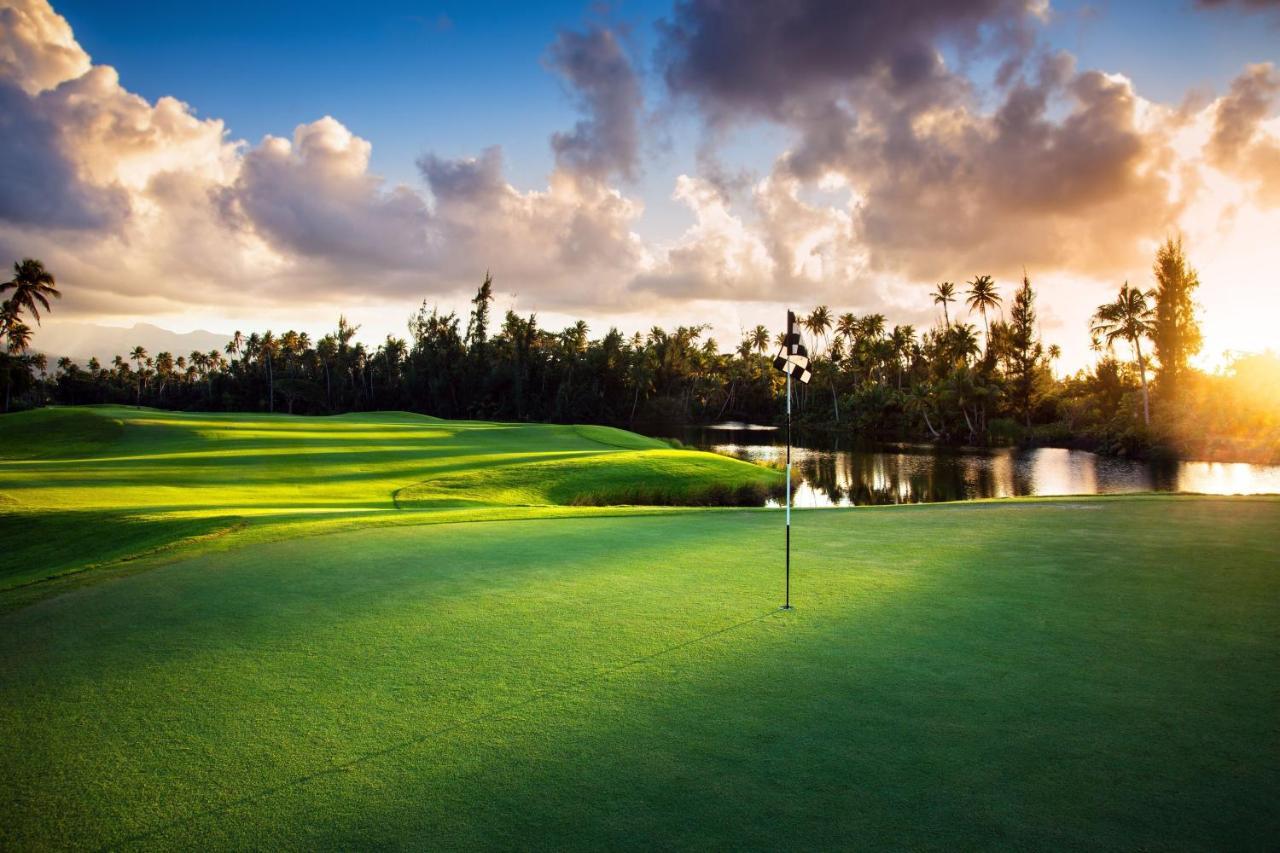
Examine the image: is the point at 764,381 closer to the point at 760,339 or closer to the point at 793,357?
the point at 760,339

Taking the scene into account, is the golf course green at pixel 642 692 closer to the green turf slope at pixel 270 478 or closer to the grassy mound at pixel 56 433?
the green turf slope at pixel 270 478

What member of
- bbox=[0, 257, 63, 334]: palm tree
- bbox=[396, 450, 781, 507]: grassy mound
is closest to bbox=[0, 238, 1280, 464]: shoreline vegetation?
bbox=[0, 257, 63, 334]: palm tree

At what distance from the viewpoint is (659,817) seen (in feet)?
11.9

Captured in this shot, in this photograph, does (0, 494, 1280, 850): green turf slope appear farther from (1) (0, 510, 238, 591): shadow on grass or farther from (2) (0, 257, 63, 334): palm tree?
(2) (0, 257, 63, 334): palm tree

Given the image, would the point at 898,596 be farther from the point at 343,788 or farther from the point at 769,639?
the point at 343,788

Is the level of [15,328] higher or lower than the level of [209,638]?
higher

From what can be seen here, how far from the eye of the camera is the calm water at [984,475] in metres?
34.4

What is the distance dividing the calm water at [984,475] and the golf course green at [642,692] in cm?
2426

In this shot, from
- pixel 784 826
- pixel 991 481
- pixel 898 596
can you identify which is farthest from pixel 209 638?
pixel 991 481

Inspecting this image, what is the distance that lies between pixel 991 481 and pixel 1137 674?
3794 cm

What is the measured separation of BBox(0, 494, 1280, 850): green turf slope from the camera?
3602 millimetres

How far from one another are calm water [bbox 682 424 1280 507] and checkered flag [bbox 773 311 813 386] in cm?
2477

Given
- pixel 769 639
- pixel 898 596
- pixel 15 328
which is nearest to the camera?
pixel 769 639

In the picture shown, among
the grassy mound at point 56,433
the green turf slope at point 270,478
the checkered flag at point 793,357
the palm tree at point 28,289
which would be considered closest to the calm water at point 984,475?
the green turf slope at point 270,478
